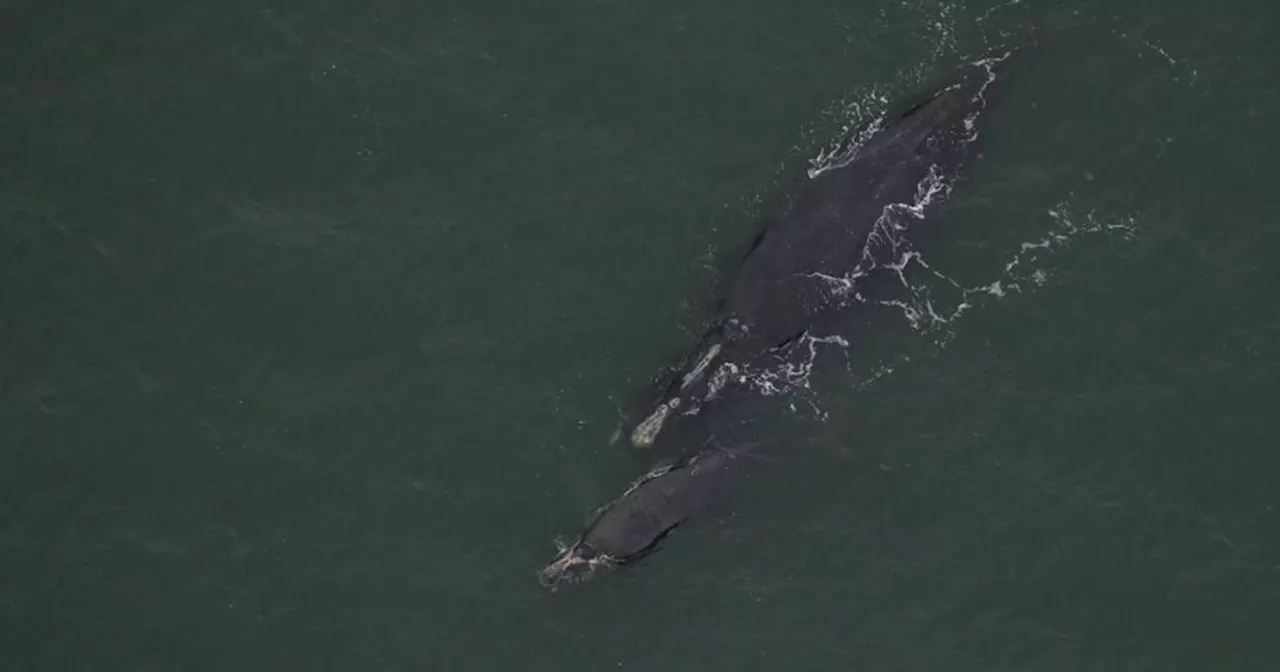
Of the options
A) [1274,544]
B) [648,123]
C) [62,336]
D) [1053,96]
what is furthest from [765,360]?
[62,336]

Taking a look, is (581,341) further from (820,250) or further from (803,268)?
(820,250)

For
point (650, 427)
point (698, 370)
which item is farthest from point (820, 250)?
point (650, 427)

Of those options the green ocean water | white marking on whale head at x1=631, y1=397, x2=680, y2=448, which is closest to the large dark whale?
white marking on whale head at x1=631, y1=397, x2=680, y2=448

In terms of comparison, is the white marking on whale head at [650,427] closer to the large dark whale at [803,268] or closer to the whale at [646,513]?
the large dark whale at [803,268]

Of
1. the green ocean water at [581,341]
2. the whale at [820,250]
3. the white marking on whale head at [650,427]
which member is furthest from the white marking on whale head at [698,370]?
the green ocean water at [581,341]

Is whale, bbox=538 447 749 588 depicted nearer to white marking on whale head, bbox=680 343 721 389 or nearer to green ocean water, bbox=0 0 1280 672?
green ocean water, bbox=0 0 1280 672

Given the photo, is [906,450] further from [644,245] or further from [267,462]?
[267,462]
